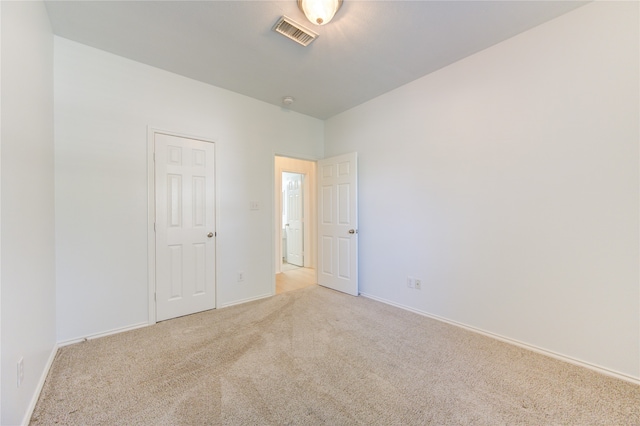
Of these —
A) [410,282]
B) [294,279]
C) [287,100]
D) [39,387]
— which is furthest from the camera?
[294,279]

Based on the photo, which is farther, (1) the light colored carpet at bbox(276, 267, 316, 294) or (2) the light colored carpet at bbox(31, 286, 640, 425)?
(1) the light colored carpet at bbox(276, 267, 316, 294)

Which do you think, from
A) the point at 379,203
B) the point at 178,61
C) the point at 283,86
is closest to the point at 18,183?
the point at 178,61

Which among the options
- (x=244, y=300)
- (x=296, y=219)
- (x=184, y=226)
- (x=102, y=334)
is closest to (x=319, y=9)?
(x=184, y=226)

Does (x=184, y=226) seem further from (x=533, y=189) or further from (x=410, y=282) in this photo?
(x=533, y=189)

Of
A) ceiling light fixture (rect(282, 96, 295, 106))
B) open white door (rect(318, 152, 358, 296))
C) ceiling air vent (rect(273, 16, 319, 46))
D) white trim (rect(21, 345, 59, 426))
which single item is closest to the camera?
white trim (rect(21, 345, 59, 426))

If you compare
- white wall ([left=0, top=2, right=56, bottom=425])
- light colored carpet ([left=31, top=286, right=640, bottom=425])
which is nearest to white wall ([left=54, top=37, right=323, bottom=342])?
white wall ([left=0, top=2, right=56, bottom=425])

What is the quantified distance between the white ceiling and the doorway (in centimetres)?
210

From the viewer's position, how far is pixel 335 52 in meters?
2.39

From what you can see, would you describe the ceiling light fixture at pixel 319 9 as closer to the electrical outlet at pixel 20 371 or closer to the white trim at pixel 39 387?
the electrical outlet at pixel 20 371

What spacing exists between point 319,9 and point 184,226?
2441 mm

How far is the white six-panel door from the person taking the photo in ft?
8.78

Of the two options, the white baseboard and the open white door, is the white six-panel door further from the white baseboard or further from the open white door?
the open white door

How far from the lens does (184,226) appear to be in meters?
2.82

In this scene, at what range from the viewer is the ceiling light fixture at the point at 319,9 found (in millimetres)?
1749
